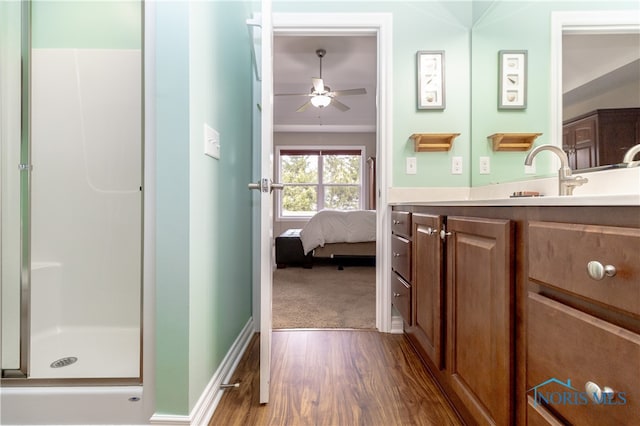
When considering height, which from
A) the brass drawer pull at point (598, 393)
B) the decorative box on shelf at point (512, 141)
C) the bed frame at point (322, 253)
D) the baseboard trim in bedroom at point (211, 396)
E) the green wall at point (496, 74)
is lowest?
the baseboard trim in bedroom at point (211, 396)

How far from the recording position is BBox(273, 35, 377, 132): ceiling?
130 inches

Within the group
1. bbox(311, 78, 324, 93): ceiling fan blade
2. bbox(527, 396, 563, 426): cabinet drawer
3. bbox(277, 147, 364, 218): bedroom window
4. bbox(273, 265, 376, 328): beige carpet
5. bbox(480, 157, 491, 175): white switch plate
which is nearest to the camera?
bbox(527, 396, 563, 426): cabinet drawer

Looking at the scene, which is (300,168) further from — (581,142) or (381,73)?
(581,142)

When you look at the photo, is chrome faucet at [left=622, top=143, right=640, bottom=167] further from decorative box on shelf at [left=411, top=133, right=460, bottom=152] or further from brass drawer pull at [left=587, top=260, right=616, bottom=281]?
decorative box on shelf at [left=411, top=133, right=460, bottom=152]

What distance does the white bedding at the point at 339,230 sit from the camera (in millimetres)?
3906

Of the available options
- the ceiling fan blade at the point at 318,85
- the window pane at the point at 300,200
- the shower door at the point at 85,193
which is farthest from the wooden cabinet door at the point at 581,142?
the window pane at the point at 300,200

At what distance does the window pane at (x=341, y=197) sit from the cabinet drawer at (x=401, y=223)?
454 centimetres

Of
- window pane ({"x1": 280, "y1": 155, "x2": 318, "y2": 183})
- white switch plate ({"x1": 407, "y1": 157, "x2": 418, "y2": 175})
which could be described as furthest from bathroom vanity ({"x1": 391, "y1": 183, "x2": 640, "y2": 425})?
window pane ({"x1": 280, "y1": 155, "x2": 318, "y2": 183})

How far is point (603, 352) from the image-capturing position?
1.86 ft

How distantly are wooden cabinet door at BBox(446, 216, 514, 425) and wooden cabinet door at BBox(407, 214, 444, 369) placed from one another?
0.07 metres

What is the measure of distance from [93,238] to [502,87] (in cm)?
268

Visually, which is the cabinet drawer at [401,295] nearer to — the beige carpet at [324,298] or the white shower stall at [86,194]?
the beige carpet at [324,298]

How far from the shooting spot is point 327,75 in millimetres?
4176

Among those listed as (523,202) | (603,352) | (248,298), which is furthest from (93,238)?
(603,352)
